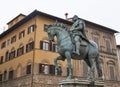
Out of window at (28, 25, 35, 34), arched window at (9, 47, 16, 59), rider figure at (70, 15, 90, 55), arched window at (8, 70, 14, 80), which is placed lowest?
arched window at (8, 70, 14, 80)

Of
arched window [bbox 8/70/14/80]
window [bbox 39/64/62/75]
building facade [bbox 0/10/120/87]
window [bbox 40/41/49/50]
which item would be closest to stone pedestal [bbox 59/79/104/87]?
building facade [bbox 0/10/120/87]

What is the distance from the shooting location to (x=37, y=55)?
24375mm

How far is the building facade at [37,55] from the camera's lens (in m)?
24.3

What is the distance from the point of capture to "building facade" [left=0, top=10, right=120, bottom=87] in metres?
24.3

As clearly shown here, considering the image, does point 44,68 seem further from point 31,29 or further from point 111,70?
point 111,70

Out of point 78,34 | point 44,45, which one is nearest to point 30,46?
point 44,45

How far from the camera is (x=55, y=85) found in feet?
80.9

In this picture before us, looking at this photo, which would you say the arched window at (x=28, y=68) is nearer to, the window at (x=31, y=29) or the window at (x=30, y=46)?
the window at (x=30, y=46)

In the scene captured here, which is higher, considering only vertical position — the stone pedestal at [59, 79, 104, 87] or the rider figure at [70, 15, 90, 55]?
the rider figure at [70, 15, 90, 55]

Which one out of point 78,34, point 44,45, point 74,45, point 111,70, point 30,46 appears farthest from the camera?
point 111,70

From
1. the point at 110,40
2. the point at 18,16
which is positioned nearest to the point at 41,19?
the point at 18,16

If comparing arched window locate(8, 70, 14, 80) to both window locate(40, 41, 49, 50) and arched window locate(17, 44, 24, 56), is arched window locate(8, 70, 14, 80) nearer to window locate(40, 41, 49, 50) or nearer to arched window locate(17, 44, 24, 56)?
arched window locate(17, 44, 24, 56)

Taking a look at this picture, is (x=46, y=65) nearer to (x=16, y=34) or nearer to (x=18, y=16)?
(x=16, y=34)

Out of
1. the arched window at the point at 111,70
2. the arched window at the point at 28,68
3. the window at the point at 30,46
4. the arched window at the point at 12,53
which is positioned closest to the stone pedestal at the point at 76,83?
the arched window at the point at 28,68
